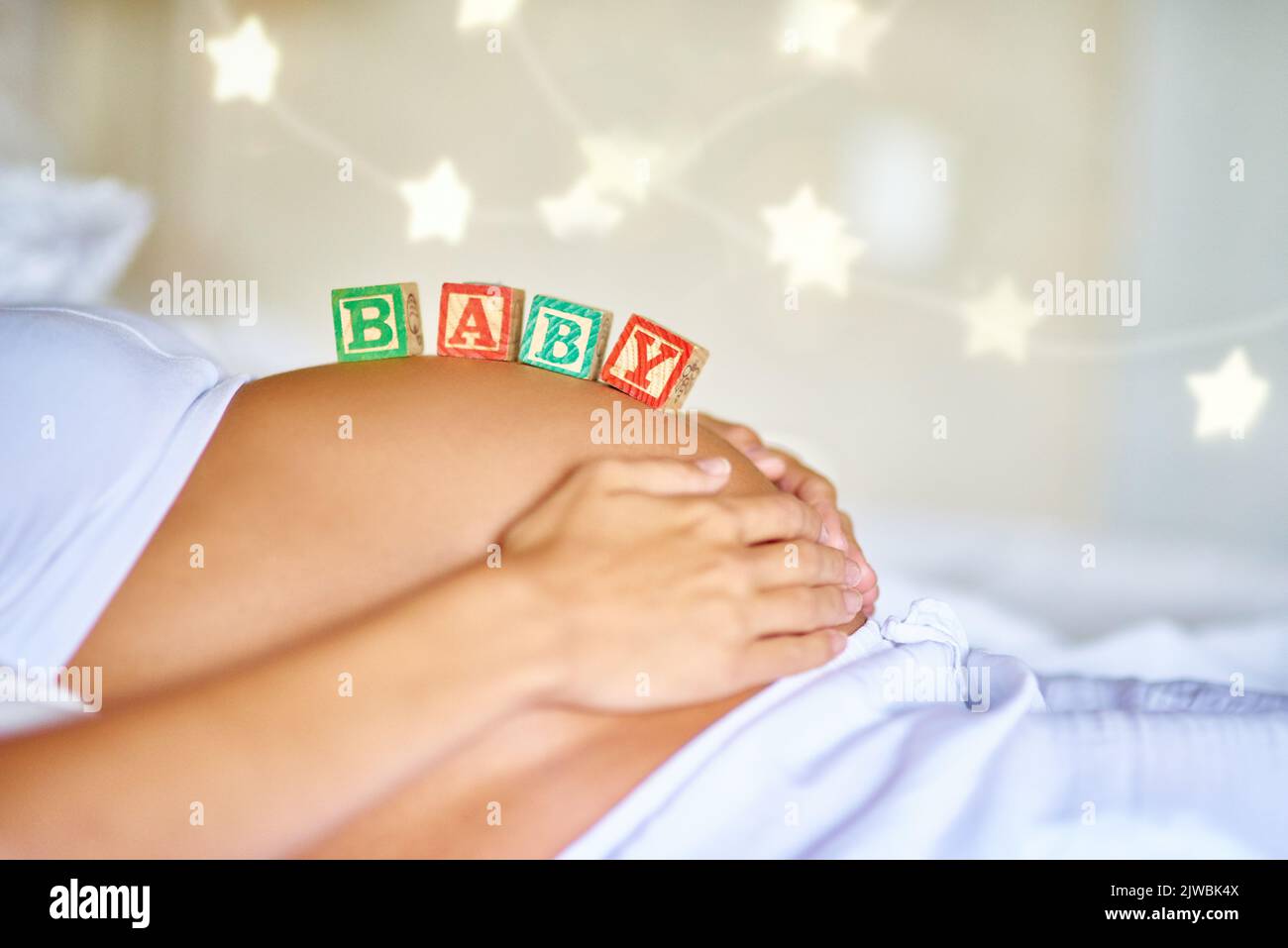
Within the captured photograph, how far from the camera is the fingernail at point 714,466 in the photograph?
2.76 feet

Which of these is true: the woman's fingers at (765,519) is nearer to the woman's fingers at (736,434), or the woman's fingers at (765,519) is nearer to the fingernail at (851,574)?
the fingernail at (851,574)

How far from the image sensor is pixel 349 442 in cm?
83

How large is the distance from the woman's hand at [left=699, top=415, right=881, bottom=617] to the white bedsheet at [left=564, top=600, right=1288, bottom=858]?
21cm

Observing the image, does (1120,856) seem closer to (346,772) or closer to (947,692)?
(947,692)

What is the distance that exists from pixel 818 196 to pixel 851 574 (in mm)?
1231

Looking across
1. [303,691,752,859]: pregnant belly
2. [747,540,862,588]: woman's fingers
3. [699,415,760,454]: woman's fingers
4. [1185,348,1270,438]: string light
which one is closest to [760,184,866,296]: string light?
[1185,348,1270,438]: string light

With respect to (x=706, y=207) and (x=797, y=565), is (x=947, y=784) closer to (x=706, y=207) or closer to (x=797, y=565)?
(x=797, y=565)

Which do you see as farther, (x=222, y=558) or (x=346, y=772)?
(x=222, y=558)

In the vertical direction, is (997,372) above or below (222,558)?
above

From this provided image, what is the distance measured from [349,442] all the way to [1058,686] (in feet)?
2.44

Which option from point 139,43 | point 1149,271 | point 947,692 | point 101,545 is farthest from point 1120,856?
point 139,43

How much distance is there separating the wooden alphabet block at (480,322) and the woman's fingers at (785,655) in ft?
1.24

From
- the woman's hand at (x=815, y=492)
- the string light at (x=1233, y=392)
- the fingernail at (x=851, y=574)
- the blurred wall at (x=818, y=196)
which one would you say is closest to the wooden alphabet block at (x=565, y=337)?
the woman's hand at (x=815, y=492)
